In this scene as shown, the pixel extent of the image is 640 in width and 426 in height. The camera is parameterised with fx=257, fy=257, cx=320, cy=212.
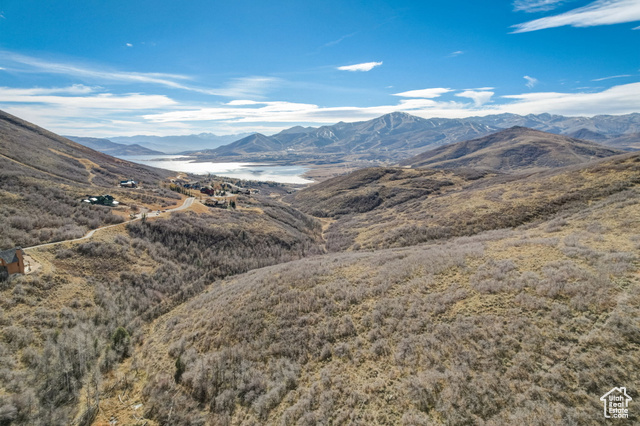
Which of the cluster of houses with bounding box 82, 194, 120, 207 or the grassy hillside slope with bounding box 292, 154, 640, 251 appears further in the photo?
the cluster of houses with bounding box 82, 194, 120, 207

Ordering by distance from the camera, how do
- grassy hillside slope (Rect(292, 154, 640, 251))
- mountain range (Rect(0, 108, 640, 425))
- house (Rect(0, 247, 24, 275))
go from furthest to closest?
grassy hillside slope (Rect(292, 154, 640, 251)) → house (Rect(0, 247, 24, 275)) → mountain range (Rect(0, 108, 640, 425))

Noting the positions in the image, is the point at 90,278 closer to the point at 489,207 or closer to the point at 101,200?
the point at 101,200

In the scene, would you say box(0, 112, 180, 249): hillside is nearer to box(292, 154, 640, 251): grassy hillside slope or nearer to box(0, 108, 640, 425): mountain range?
box(0, 108, 640, 425): mountain range

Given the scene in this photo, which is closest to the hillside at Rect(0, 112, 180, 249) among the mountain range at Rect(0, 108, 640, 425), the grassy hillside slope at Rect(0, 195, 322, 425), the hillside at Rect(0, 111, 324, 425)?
the hillside at Rect(0, 111, 324, 425)

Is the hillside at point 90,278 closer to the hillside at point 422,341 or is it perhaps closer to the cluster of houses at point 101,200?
the cluster of houses at point 101,200

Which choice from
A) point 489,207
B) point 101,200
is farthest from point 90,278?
point 489,207

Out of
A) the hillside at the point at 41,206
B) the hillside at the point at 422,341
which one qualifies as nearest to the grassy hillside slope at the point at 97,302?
the hillside at the point at 422,341

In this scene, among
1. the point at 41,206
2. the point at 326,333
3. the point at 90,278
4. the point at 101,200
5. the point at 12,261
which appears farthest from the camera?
the point at 101,200

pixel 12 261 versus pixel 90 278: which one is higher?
pixel 12 261

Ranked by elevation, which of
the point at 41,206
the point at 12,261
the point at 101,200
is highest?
the point at 41,206
